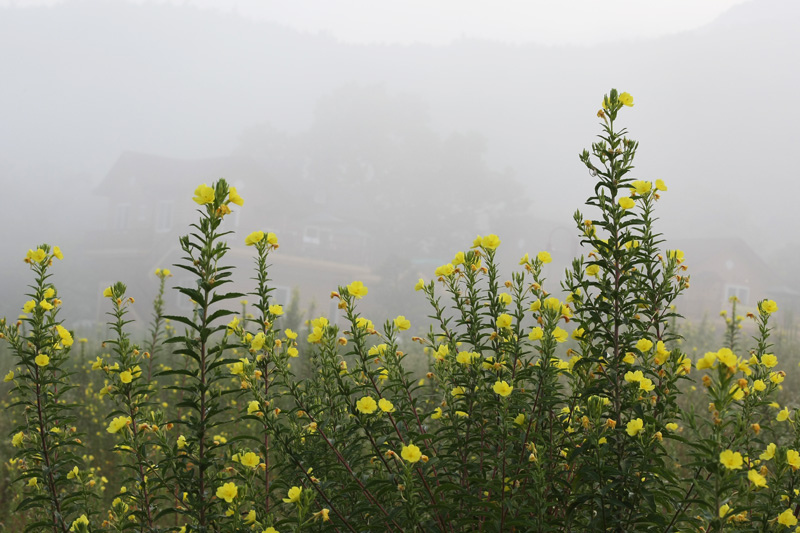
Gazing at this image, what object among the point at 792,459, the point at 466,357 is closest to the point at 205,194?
the point at 466,357

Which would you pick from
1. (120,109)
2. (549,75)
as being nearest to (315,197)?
(120,109)

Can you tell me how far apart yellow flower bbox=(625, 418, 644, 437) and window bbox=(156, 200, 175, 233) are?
40.4m

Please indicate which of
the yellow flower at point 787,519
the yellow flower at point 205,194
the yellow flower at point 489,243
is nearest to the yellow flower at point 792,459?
the yellow flower at point 787,519

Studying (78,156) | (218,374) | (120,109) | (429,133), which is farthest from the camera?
(120,109)

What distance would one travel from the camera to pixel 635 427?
1.85 m

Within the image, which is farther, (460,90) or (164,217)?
(460,90)

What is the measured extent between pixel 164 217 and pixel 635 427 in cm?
4133

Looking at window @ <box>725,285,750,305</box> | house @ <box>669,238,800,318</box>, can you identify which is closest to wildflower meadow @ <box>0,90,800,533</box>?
house @ <box>669,238,800,318</box>

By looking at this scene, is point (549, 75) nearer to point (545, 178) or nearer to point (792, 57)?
point (545, 178)

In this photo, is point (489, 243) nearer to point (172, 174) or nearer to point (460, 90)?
point (172, 174)

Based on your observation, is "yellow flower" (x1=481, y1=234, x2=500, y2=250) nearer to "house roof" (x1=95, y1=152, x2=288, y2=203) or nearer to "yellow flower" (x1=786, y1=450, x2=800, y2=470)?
"yellow flower" (x1=786, y1=450, x2=800, y2=470)

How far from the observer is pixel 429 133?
2367 inches

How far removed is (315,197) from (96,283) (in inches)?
819

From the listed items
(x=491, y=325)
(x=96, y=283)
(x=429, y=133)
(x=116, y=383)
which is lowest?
(x=96, y=283)
